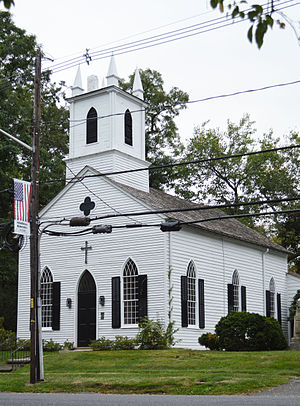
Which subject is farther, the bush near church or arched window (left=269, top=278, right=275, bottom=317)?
arched window (left=269, top=278, right=275, bottom=317)

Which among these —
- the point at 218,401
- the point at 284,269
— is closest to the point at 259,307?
the point at 284,269

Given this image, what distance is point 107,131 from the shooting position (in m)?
31.9

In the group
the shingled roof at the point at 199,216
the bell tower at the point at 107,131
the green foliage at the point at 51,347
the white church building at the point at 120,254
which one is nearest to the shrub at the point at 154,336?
the white church building at the point at 120,254

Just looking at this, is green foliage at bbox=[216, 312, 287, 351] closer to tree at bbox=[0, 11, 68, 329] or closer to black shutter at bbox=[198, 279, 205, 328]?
black shutter at bbox=[198, 279, 205, 328]

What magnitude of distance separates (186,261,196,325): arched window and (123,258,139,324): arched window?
2.58 meters

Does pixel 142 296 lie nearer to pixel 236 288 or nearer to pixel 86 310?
pixel 86 310

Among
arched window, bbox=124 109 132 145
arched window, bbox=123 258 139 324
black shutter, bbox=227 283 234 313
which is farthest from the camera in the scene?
arched window, bbox=124 109 132 145

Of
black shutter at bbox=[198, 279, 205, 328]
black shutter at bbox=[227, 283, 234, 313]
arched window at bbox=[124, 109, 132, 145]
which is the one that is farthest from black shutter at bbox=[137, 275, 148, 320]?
arched window at bbox=[124, 109, 132, 145]

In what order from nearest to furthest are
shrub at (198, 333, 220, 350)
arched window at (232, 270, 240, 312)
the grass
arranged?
the grass → shrub at (198, 333, 220, 350) → arched window at (232, 270, 240, 312)

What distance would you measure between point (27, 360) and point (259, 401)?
13.8m

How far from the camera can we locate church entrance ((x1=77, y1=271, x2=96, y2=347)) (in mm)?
29000

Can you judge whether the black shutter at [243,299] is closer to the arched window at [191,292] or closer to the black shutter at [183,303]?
the arched window at [191,292]

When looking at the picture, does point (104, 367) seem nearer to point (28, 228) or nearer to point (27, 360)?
point (27, 360)

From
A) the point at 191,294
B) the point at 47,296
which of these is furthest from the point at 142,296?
the point at 47,296
